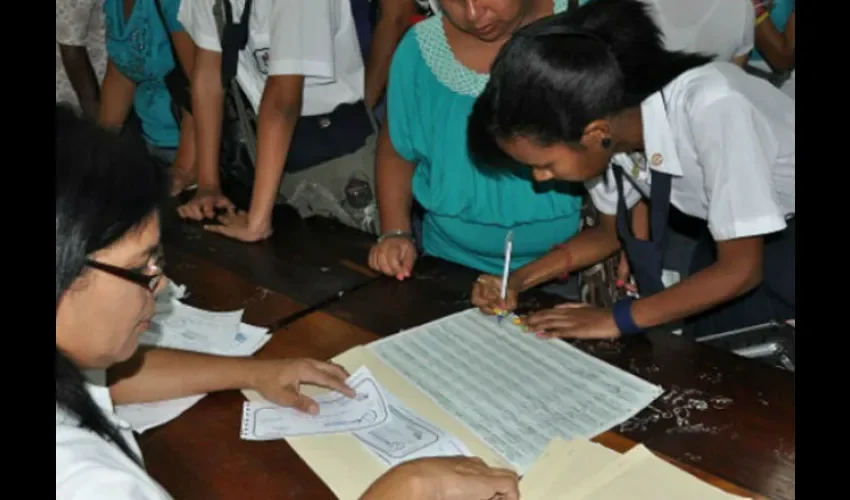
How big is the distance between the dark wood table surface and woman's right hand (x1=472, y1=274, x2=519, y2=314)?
0.03 m

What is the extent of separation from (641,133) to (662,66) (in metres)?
0.12

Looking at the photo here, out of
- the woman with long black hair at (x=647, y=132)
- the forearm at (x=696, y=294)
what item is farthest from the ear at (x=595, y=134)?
the forearm at (x=696, y=294)

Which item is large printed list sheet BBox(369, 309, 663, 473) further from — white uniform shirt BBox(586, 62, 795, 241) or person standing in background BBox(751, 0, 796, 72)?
person standing in background BBox(751, 0, 796, 72)

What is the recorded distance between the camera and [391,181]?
6.40 feet

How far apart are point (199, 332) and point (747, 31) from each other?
1.62m

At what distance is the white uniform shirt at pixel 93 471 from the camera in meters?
0.80

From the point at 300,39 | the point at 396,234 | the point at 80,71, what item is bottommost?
the point at 80,71

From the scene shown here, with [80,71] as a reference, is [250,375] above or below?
above

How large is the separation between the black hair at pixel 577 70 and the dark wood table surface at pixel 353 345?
0.37 m

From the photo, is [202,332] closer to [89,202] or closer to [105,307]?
[105,307]

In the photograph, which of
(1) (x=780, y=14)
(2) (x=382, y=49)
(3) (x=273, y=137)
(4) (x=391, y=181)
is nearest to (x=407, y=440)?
(4) (x=391, y=181)

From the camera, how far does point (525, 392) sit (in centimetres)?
125

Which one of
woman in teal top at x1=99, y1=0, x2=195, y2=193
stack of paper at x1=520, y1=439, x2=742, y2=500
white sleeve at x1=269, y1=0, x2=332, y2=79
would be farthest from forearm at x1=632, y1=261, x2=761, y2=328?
woman in teal top at x1=99, y1=0, x2=195, y2=193

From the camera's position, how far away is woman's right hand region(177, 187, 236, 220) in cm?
205
